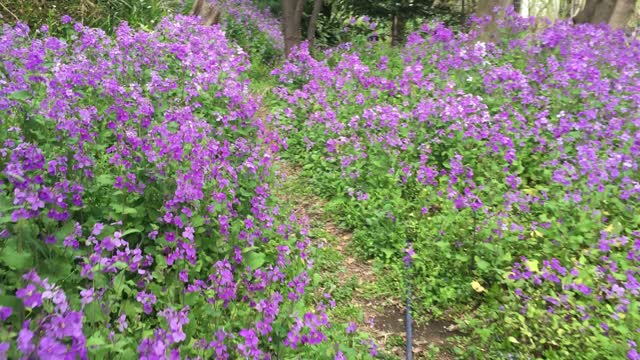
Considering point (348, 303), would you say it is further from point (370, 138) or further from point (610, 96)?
point (610, 96)

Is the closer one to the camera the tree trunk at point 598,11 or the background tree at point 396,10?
Result: the tree trunk at point 598,11

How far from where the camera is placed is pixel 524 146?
5.09m

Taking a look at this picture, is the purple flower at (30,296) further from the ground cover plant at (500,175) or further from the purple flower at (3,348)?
the ground cover plant at (500,175)

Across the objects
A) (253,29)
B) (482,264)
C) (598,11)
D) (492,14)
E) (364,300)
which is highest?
(492,14)

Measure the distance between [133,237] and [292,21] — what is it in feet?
25.7

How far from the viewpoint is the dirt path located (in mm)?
3420

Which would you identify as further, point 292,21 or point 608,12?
point 292,21

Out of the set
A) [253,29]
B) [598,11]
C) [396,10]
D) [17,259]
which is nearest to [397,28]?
[396,10]

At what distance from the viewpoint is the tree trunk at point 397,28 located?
11281 millimetres

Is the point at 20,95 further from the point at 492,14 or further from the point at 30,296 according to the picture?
the point at 492,14

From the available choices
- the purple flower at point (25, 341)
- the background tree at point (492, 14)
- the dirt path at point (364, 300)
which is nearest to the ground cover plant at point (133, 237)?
the purple flower at point (25, 341)

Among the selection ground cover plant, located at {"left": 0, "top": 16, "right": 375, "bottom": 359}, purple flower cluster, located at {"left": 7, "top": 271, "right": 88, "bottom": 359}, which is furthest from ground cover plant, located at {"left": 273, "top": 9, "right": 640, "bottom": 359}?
purple flower cluster, located at {"left": 7, "top": 271, "right": 88, "bottom": 359}

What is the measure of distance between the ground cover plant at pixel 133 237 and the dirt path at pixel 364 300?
0.30 meters

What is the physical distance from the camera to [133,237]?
→ 305cm
